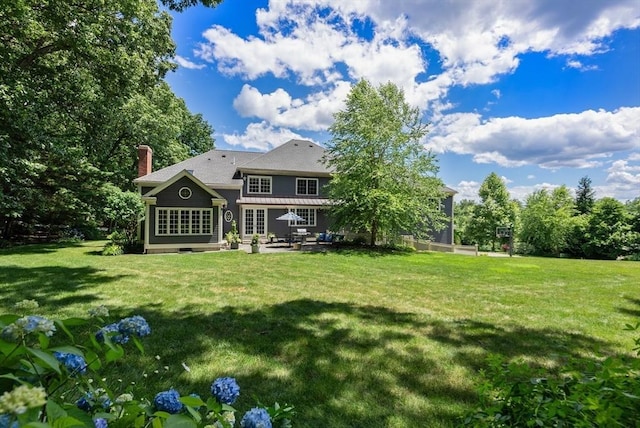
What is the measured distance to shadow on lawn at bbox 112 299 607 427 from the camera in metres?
2.97

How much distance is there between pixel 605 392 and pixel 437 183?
18.4 meters

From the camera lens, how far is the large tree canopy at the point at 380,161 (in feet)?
58.1

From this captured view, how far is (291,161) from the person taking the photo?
23.2 metres

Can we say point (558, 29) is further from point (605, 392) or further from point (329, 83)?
point (329, 83)

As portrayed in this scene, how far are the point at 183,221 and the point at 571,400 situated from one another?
17.4 metres

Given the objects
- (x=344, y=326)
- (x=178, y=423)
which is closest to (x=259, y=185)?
(x=344, y=326)

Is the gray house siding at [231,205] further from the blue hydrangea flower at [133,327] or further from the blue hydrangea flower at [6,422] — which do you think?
Result: the blue hydrangea flower at [6,422]

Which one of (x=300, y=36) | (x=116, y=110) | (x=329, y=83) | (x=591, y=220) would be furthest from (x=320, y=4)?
(x=591, y=220)

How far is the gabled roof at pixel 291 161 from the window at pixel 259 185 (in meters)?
0.56

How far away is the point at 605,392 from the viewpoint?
150cm

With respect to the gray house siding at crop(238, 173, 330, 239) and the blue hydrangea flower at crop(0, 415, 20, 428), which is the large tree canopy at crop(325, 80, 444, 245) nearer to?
the gray house siding at crop(238, 173, 330, 239)

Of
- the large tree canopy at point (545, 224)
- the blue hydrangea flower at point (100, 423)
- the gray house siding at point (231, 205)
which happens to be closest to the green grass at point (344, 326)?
the blue hydrangea flower at point (100, 423)

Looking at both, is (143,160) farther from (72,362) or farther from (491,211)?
(491,211)

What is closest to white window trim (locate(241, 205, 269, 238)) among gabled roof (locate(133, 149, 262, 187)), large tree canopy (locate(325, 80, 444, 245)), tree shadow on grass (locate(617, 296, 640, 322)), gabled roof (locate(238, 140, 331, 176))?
gabled roof (locate(133, 149, 262, 187))
